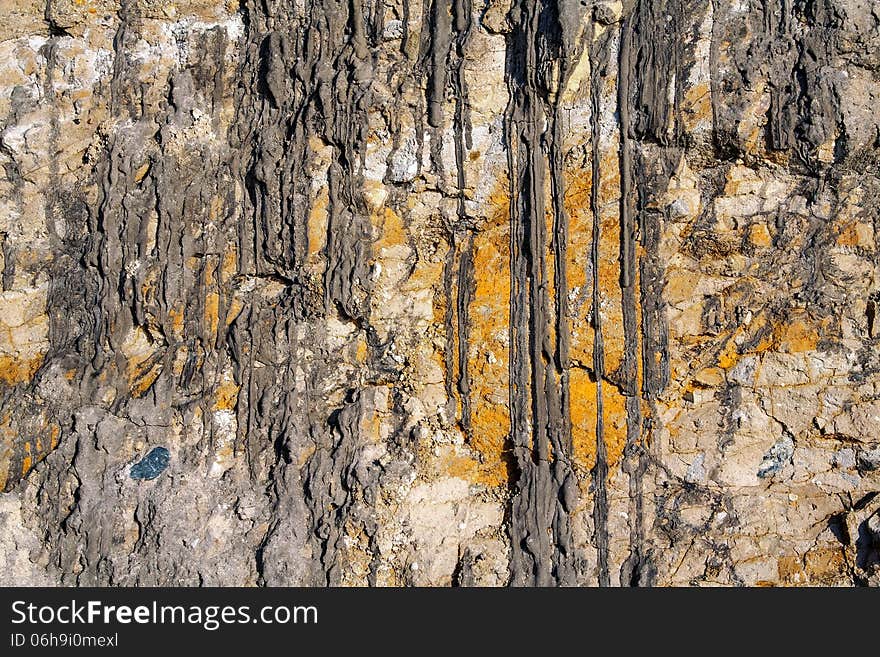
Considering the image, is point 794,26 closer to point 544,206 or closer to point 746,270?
point 746,270

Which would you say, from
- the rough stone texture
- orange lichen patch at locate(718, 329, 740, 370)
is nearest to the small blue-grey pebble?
the rough stone texture

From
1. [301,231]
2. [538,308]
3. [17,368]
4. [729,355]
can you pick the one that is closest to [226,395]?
[301,231]

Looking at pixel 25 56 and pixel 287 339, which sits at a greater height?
pixel 25 56

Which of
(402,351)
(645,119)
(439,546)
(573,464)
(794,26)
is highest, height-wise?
(794,26)

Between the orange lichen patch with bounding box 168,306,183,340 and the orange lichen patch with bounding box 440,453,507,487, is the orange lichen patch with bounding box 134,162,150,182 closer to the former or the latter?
the orange lichen patch with bounding box 168,306,183,340

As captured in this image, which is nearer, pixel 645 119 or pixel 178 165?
pixel 645 119

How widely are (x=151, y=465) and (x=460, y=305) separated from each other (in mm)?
2014

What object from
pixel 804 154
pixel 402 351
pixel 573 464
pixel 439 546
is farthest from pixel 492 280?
pixel 804 154

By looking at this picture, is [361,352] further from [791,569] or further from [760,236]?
[791,569]

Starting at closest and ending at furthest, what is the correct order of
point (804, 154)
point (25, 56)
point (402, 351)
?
point (804, 154) < point (402, 351) < point (25, 56)

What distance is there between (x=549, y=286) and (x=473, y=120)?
109 cm

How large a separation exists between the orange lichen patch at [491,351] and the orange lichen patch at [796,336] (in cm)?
151

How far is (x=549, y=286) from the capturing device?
186 inches

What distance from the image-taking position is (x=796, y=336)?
4.53 metres
